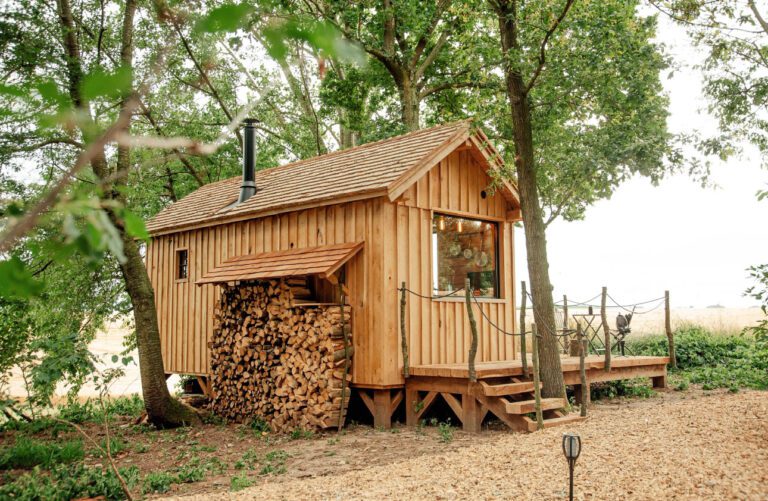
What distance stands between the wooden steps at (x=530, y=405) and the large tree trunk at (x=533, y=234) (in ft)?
1.69

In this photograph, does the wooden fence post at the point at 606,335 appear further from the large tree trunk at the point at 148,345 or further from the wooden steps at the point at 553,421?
the large tree trunk at the point at 148,345

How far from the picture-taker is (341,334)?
952 cm

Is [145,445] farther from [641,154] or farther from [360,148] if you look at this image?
[641,154]

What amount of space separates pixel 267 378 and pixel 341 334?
5.28 ft

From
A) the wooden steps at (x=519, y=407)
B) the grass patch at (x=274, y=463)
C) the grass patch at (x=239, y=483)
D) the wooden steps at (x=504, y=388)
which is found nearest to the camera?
the grass patch at (x=239, y=483)

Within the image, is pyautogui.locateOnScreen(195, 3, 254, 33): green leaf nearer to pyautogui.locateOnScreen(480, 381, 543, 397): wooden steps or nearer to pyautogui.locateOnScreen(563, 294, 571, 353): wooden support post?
pyautogui.locateOnScreen(480, 381, 543, 397): wooden steps

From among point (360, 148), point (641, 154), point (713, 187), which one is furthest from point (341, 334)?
point (713, 187)

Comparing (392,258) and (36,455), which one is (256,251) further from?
(36,455)

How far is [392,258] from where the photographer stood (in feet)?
31.2

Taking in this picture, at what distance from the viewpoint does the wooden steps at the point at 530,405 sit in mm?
8201

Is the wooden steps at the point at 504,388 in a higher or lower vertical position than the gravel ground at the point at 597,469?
higher

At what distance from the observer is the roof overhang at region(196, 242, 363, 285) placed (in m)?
9.27

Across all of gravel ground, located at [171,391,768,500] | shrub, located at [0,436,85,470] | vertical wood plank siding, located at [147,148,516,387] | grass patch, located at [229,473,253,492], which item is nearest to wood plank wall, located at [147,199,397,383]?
vertical wood plank siding, located at [147,148,516,387]

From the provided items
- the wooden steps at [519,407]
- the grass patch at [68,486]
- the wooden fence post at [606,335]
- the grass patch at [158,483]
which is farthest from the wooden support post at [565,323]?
the grass patch at [68,486]
